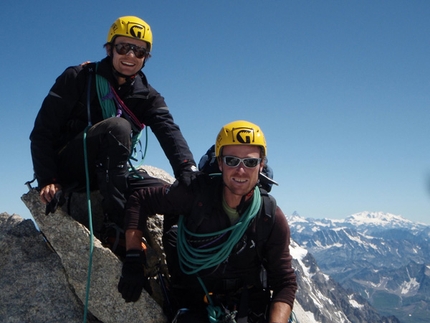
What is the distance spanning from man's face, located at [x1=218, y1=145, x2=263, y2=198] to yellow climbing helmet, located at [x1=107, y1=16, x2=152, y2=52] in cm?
257

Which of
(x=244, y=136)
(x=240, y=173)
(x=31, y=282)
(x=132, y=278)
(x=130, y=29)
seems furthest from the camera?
(x=31, y=282)

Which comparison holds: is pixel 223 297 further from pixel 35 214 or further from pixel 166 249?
pixel 35 214

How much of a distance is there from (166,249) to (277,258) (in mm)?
2016

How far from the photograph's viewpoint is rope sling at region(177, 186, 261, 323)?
6.26 metres

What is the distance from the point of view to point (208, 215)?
6.39 meters

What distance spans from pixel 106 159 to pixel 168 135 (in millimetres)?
1308

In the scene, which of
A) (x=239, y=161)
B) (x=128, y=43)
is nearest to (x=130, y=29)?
(x=128, y=43)

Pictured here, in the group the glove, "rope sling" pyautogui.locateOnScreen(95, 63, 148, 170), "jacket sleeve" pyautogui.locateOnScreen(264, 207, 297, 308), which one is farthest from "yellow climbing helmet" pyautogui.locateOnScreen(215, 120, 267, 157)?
"rope sling" pyautogui.locateOnScreen(95, 63, 148, 170)

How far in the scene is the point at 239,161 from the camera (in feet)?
20.4

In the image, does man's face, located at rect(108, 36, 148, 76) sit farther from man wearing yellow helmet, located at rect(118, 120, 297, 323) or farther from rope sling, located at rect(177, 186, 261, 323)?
rope sling, located at rect(177, 186, 261, 323)

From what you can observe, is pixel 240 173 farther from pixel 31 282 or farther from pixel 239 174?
pixel 31 282

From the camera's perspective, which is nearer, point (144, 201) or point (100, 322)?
point (144, 201)

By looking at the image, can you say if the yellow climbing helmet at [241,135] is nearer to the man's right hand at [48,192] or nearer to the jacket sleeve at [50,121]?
the jacket sleeve at [50,121]

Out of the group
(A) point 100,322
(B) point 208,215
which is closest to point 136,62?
(B) point 208,215
